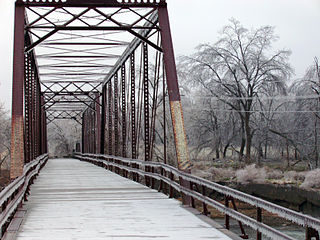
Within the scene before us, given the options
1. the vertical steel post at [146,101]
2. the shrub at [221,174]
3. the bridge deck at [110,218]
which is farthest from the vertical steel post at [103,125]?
the bridge deck at [110,218]

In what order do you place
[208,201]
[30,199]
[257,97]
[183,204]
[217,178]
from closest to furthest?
[208,201], [183,204], [30,199], [217,178], [257,97]

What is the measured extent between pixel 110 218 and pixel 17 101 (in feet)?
14.0

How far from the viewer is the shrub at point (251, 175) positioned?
35.1 meters

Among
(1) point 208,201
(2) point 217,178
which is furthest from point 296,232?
(2) point 217,178

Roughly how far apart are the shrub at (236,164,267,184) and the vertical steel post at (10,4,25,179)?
2378 cm

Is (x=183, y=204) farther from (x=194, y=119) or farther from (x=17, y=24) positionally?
(x=194, y=119)

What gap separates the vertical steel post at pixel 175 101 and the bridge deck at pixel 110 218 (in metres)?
0.84

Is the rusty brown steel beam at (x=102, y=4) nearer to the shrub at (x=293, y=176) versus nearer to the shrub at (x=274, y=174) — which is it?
the shrub at (x=293, y=176)

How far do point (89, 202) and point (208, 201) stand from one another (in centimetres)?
398

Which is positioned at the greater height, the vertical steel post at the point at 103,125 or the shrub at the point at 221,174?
the vertical steel post at the point at 103,125

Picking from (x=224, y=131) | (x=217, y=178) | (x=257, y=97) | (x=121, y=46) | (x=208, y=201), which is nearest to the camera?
(x=208, y=201)

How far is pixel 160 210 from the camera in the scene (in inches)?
413

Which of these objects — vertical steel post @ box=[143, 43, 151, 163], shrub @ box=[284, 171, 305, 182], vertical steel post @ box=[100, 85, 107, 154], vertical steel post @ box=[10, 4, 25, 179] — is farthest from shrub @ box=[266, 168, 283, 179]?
vertical steel post @ box=[10, 4, 25, 179]

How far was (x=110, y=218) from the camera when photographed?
31.5 feet
